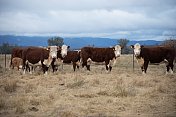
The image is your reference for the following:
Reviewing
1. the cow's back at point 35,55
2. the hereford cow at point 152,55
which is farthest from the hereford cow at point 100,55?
the cow's back at point 35,55

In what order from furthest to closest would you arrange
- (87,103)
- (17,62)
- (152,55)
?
(17,62) < (152,55) < (87,103)

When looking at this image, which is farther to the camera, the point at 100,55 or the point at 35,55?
the point at 100,55

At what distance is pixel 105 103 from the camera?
33.1 feet

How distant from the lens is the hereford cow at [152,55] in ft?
68.7

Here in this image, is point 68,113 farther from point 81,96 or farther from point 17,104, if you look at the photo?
point 81,96

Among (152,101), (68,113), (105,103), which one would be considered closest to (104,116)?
(68,113)

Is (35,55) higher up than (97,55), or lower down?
higher up

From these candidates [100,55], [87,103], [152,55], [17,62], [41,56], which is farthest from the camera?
[17,62]

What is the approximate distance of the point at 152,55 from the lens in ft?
69.3

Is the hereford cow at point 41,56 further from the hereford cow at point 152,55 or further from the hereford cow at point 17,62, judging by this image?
the hereford cow at point 152,55

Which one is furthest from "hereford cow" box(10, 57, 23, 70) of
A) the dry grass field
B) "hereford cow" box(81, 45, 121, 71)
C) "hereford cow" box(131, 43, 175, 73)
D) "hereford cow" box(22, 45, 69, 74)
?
the dry grass field

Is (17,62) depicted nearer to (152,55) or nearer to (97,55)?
(97,55)

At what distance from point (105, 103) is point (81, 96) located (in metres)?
1.42

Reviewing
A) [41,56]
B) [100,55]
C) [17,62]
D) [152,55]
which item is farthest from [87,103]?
[17,62]
